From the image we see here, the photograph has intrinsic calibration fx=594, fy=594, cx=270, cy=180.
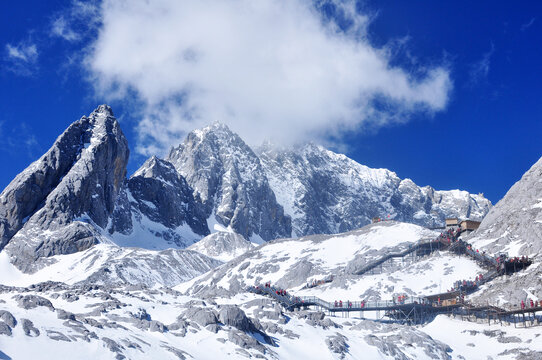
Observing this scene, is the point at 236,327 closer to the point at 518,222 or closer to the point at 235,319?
the point at 235,319

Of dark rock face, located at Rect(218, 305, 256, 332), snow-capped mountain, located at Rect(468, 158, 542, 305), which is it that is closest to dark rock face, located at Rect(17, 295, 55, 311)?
dark rock face, located at Rect(218, 305, 256, 332)

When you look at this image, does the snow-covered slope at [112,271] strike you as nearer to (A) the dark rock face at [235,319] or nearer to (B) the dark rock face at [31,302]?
(A) the dark rock face at [235,319]

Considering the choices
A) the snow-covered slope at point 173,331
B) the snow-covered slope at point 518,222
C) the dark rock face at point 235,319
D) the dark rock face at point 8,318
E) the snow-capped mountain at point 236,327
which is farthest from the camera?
the snow-covered slope at point 518,222

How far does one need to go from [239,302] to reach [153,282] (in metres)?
98.4

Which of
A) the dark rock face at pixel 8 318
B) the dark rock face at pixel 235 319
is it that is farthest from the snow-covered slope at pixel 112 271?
the dark rock face at pixel 8 318

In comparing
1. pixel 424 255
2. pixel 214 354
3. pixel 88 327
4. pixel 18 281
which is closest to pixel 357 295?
pixel 424 255

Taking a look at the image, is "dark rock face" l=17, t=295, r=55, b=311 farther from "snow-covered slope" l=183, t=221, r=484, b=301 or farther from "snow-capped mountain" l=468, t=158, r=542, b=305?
"snow-capped mountain" l=468, t=158, r=542, b=305

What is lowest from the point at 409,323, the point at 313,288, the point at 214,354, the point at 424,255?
the point at 214,354

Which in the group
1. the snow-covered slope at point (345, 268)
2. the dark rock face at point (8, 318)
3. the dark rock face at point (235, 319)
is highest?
the snow-covered slope at point (345, 268)

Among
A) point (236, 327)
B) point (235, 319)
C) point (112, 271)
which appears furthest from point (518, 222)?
point (112, 271)

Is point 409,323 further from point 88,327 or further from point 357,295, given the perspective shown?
point 88,327

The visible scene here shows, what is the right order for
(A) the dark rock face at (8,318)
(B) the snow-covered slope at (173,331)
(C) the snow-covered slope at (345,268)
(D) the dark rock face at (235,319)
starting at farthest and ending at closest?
1. (C) the snow-covered slope at (345,268)
2. (D) the dark rock face at (235,319)
3. (B) the snow-covered slope at (173,331)
4. (A) the dark rock face at (8,318)

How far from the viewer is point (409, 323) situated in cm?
9556

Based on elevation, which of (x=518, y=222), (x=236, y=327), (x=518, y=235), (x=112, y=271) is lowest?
(x=236, y=327)
